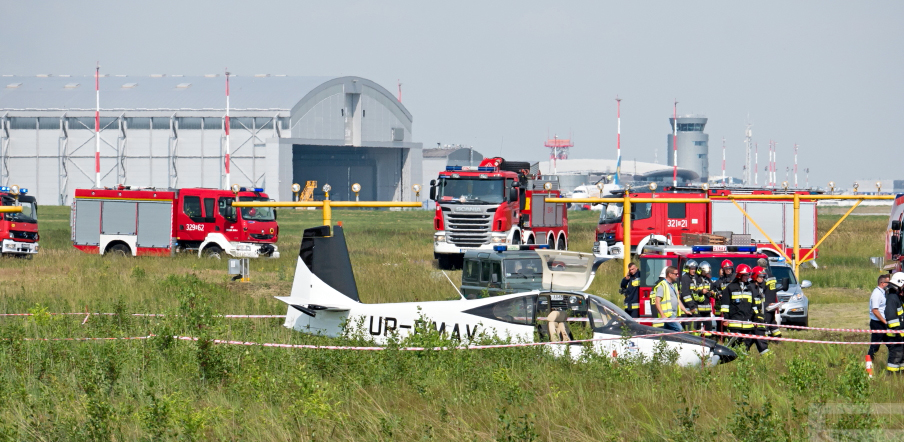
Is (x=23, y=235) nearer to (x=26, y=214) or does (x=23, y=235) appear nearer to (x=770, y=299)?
(x=26, y=214)

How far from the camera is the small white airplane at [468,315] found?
1249 cm

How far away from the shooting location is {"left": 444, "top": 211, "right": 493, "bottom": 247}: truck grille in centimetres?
2956

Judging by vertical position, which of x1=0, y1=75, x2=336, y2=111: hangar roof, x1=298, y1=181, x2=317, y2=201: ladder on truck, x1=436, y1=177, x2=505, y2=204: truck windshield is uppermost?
x1=0, y1=75, x2=336, y2=111: hangar roof

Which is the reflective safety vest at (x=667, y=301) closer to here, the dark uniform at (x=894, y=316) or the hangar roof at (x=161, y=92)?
the dark uniform at (x=894, y=316)

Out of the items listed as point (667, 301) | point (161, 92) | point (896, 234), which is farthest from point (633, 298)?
point (161, 92)

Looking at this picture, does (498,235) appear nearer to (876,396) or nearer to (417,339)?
(417,339)

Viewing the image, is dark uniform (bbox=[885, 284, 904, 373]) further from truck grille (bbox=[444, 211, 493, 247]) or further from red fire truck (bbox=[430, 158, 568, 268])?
truck grille (bbox=[444, 211, 493, 247])

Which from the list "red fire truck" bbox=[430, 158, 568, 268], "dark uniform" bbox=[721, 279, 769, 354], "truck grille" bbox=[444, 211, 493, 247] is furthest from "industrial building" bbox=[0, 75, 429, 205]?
"dark uniform" bbox=[721, 279, 769, 354]

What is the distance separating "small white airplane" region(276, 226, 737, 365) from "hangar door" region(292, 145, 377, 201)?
7254 cm

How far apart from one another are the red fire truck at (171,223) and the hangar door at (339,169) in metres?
54.1

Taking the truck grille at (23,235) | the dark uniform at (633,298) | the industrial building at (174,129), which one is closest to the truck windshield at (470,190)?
the dark uniform at (633,298)

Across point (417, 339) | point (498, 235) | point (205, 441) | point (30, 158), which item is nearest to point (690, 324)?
point (417, 339)

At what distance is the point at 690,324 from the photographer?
51.0 feet

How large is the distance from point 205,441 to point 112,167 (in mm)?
70115
